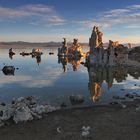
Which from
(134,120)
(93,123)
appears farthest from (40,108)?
(134,120)

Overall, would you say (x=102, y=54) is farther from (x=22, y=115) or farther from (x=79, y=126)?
(x=79, y=126)

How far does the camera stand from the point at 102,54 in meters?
130

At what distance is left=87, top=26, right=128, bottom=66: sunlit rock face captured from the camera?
413 feet

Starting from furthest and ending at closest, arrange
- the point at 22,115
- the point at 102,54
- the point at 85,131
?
the point at 102,54
the point at 22,115
the point at 85,131

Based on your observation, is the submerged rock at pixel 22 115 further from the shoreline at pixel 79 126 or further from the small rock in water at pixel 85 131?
the small rock in water at pixel 85 131

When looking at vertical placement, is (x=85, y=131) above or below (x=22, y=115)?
below

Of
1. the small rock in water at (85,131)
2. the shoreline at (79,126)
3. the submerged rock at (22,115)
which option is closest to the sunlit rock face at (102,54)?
the shoreline at (79,126)

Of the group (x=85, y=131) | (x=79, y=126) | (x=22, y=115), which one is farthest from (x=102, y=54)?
(x=85, y=131)

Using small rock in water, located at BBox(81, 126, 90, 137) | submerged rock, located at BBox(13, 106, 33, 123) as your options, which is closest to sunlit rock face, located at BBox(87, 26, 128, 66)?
submerged rock, located at BBox(13, 106, 33, 123)

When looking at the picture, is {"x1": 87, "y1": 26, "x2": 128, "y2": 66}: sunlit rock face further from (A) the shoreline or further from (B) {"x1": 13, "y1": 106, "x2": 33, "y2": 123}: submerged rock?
(B) {"x1": 13, "y1": 106, "x2": 33, "y2": 123}: submerged rock

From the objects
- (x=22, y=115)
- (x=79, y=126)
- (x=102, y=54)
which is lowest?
(x=79, y=126)

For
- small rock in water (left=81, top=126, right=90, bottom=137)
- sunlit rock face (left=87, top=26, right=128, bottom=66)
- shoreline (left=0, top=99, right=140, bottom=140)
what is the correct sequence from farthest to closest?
sunlit rock face (left=87, top=26, right=128, bottom=66)
small rock in water (left=81, top=126, right=90, bottom=137)
shoreline (left=0, top=99, right=140, bottom=140)

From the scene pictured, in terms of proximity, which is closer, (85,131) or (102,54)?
(85,131)

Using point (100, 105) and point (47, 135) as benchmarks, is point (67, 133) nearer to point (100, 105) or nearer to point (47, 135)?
point (47, 135)
